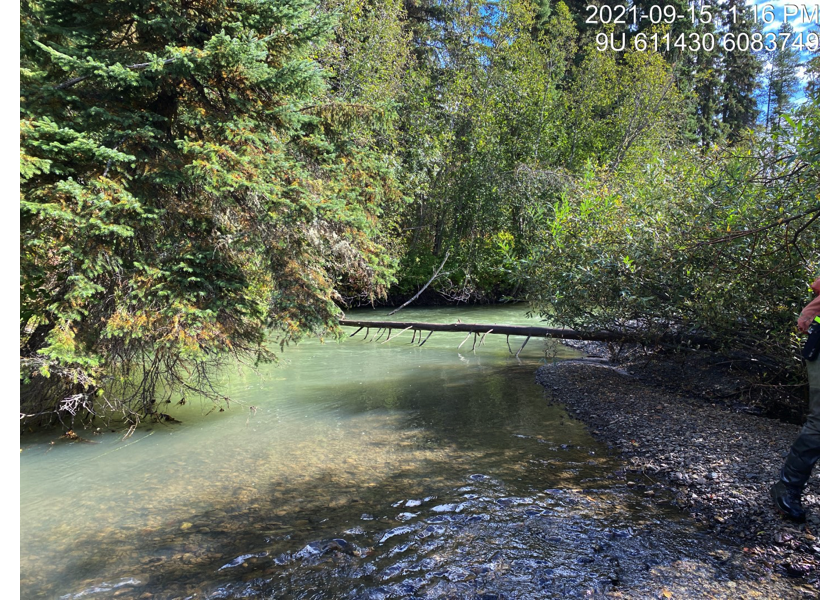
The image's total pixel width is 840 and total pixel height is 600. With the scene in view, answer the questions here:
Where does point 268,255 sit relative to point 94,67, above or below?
below

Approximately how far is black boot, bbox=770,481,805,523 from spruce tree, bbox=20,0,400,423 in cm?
574

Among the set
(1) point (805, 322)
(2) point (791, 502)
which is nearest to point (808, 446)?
(2) point (791, 502)

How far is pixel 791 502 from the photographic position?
165 inches

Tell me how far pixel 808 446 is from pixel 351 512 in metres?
3.89

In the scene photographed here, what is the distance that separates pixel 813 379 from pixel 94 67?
26.3 feet

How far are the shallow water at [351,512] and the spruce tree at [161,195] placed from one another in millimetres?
1181

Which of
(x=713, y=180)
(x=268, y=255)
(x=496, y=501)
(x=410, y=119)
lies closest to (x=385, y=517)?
(x=496, y=501)

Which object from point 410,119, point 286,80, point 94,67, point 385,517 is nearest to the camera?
point 385,517

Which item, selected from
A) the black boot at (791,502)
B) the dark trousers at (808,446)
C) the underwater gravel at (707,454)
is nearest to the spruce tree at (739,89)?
the underwater gravel at (707,454)

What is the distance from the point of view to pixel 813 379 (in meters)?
4.05

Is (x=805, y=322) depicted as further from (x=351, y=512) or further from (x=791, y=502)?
(x=351, y=512)

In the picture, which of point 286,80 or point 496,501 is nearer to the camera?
point 496,501

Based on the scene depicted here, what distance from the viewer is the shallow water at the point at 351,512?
12.7 feet

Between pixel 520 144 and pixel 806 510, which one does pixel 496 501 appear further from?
pixel 520 144
